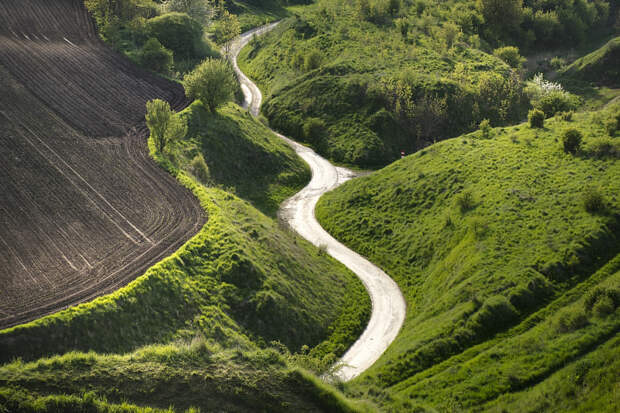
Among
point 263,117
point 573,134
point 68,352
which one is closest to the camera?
point 68,352

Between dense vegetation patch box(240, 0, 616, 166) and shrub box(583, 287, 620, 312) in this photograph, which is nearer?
shrub box(583, 287, 620, 312)

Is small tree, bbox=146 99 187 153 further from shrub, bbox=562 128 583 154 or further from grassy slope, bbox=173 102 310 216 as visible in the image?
shrub, bbox=562 128 583 154

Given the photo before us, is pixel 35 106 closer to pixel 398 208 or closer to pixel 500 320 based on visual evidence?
pixel 398 208

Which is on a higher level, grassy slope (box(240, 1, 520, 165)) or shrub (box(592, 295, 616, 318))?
grassy slope (box(240, 1, 520, 165))

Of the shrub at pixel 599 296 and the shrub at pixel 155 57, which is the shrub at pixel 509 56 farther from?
the shrub at pixel 599 296

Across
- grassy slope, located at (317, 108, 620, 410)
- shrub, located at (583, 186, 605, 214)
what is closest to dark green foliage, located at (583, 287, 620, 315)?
grassy slope, located at (317, 108, 620, 410)

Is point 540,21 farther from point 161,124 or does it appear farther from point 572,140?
point 161,124

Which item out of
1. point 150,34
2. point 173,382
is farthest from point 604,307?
point 150,34

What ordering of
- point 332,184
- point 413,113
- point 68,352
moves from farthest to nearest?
point 413,113 < point 332,184 < point 68,352

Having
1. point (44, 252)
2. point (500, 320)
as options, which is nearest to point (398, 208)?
point (500, 320)
